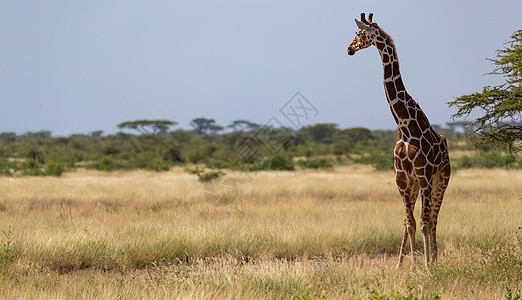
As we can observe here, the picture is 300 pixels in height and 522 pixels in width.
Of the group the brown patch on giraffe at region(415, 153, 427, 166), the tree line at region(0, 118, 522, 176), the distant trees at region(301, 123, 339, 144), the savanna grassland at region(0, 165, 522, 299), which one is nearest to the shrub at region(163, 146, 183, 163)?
the tree line at region(0, 118, 522, 176)

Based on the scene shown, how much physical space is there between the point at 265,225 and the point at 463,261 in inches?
162

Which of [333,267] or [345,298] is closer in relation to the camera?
[345,298]

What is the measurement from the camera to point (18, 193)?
14711 mm

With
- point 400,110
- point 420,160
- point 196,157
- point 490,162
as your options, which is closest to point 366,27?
point 400,110

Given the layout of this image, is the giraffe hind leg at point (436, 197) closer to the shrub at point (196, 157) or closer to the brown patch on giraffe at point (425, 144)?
the brown patch on giraffe at point (425, 144)

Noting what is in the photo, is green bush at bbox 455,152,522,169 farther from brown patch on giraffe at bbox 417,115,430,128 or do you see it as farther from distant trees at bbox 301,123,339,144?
distant trees at bbox 301,123,339,144

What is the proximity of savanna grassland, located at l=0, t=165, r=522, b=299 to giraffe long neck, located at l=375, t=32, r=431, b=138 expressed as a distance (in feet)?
6.29

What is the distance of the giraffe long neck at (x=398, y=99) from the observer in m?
6.42

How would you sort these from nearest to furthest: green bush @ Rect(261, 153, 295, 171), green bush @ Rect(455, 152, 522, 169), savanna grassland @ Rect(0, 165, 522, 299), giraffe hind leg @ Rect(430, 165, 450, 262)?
savanna grassland @ Rect(0, 165, 522, 299), giraffe hind leg @ Rect(430, 165, 450, 262), green bush @ Rect(455, 152, 522, 169), green bush @ Rect(261, 153, 295, 171)

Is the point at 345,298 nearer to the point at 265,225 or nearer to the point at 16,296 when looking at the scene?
the point at 16,296

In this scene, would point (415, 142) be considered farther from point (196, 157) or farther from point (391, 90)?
point (196, 157)

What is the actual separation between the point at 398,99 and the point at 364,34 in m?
1.03

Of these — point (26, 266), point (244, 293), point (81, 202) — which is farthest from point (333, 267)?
point (81, 202)

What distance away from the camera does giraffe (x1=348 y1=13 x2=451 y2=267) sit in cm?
631
